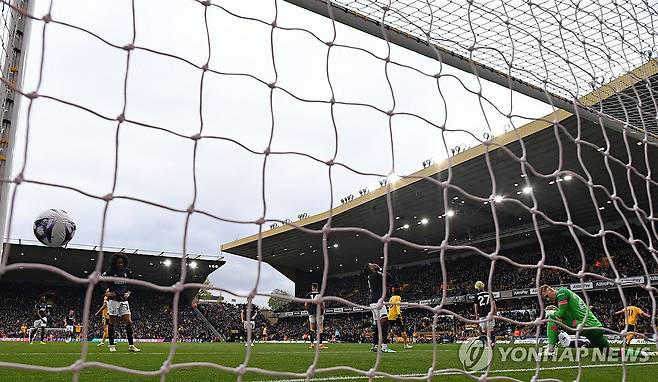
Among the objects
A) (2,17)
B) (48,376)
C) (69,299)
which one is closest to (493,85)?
(2,17)

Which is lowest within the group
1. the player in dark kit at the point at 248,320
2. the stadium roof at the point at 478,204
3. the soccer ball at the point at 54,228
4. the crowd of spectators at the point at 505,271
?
the player in dark kit at the point at 248,320

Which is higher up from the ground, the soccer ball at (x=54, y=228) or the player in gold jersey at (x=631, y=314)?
the soccer ball at (x=54, y=228)

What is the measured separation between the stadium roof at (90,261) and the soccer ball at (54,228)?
83.7 ft

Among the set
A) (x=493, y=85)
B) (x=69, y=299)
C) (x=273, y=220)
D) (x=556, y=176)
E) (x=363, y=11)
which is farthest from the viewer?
(x=69, y=299)

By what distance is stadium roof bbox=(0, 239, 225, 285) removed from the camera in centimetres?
3262

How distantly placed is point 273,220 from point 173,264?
35462 millimetres

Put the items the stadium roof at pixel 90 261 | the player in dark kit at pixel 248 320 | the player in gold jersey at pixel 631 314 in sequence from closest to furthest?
the player in dark kit at pixel 248 320 → the player in gold jersey at pixel 631 314 → the stadium roof at pixel 90 261

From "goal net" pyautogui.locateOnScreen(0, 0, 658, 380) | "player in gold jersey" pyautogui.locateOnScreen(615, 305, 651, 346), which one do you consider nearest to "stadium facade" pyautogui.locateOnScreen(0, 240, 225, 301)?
"player in gold jersey" pyautogui.locateOnScreen(615, 305, 651, 346)

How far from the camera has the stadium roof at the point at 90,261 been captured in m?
32.6

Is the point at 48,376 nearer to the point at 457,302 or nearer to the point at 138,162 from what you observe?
the point at 138,162

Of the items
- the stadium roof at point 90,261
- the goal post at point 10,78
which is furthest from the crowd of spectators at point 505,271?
the goal post at point 10,78

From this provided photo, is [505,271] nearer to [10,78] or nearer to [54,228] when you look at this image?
[54,228]

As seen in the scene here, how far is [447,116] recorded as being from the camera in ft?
10.3

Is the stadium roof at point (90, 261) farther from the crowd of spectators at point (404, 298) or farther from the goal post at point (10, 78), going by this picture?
the goal post at point (10, 78)
